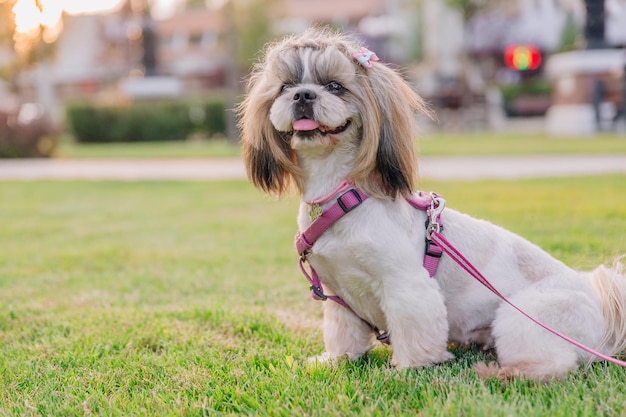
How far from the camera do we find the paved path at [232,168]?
37.3ft

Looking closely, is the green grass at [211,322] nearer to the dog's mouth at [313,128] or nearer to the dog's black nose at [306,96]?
the dog's mouth at [313,128]

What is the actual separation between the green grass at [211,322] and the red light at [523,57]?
131 feet

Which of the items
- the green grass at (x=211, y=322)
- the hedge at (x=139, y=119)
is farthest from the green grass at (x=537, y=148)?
the hedge at (x=139, y=119)

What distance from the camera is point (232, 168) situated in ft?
47.9

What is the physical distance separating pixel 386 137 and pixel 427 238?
1.77ft

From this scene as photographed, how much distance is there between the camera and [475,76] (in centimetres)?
5144

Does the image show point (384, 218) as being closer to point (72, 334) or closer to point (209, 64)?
point (72, 334)

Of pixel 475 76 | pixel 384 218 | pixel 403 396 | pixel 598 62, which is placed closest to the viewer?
pixel 403 396

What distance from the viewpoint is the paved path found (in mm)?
11377

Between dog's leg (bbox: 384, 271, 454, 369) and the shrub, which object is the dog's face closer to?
dog's leg (bbox: 384, 271, 454, 369)

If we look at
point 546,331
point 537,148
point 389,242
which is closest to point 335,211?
point 389,242

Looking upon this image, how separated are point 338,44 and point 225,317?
1881mm

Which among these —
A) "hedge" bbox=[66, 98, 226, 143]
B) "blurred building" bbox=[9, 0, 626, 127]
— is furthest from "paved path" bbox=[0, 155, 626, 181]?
"blurred building" bbox=[9, 0, 626, 127]

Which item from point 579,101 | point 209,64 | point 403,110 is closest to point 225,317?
point 403,110
